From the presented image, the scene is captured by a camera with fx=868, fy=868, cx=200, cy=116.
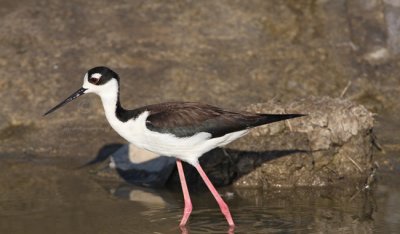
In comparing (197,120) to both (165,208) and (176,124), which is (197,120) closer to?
(176,124)

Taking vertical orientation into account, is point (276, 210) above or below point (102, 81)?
below

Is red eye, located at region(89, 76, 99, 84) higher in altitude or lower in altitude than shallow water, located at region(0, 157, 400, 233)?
higher

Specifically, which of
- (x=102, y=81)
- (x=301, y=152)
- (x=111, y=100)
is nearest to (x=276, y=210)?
(x=301, y=152)

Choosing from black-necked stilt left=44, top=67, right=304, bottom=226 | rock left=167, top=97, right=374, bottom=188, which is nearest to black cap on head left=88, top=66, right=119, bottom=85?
black-necked stilt left=44, top=67, right=304, bottom=226

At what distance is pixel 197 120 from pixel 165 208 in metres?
0.98

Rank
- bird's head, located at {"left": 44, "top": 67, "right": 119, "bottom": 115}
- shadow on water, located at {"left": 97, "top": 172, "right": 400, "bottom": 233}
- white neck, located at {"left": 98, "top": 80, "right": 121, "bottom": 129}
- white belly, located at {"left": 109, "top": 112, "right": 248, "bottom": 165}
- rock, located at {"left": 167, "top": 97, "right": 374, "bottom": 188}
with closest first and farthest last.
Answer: shadow on water, located at {"left": 97, "top": 172, "right": 400, "bottom": 233} → white belly, located at {"left": 109, "top": 112, "right": 248, "bottom": 165} → white neck, located at {"left": 98, "top": 80, "right": 121, "bottom": 129} → bird's head, located at {"left": 44, "top": 67, "right": 119, "bottom": 115} → rock, located at {"left": 167, "top": 97, "right": 374, "bottom": 188}

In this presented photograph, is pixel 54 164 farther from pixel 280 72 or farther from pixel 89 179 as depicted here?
pixel 280 72

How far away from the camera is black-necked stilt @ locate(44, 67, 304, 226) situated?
771 centimetres

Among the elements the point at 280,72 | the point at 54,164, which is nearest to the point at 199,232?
the point at 54,164

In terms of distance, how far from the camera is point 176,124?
305 inches

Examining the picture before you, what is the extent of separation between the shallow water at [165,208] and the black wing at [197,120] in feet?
2.68

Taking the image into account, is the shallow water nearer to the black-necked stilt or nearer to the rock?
the rock

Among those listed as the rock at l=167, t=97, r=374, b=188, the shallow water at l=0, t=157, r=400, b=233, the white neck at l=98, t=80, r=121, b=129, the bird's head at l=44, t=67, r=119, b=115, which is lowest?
the shallow water at l=0, t=157, r=400, b=233

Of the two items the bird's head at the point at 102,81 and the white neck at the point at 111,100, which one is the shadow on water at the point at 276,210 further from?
the bird's head at the point at 102,81
